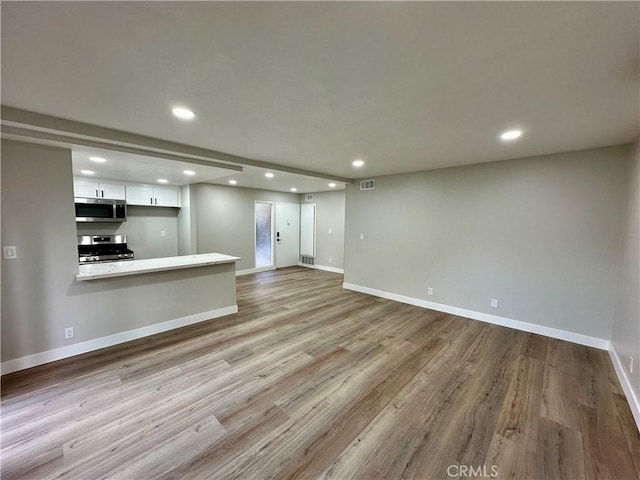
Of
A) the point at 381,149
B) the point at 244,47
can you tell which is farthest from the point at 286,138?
the point at 244,47

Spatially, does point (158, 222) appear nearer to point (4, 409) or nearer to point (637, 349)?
point (4, 409)

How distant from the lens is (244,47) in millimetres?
1348

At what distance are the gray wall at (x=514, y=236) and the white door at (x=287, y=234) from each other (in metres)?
3.51

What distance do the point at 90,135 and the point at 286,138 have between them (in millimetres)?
1882

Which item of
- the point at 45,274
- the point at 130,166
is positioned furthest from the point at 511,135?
the point at 45,274

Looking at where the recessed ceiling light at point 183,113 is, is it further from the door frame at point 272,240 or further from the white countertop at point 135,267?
the door frame at point 272,240

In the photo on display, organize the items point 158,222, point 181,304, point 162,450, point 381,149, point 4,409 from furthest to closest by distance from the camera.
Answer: point 158,222, point 181,304, point 381,149, point 4,409, point 162,450

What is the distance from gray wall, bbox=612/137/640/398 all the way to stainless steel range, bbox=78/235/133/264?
722cm

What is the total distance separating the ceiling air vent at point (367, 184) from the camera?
5172 mm

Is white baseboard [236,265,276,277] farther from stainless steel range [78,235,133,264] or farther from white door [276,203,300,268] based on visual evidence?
stainless steel range [78,235,133,264]

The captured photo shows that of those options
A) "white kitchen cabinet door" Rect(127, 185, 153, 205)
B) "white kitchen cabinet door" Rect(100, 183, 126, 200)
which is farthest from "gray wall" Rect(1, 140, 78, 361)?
"white kitchen cabinet door" Rect(127, 185, 153, 205)

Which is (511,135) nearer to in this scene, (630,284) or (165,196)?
(630,284)

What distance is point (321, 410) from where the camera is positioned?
2012mm

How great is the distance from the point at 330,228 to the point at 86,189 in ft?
17.8
